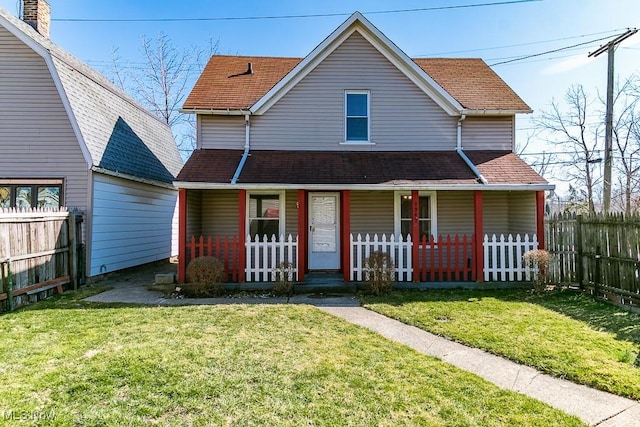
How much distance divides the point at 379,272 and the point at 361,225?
2.71m

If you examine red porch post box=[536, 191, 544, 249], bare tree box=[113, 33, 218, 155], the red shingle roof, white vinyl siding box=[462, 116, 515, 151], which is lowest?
A: red porch post box=[536, 191, 544, 249]

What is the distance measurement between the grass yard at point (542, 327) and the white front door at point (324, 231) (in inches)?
100

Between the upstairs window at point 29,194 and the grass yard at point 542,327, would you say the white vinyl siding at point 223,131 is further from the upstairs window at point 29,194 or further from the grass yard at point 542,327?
the grass yard at point 542,327

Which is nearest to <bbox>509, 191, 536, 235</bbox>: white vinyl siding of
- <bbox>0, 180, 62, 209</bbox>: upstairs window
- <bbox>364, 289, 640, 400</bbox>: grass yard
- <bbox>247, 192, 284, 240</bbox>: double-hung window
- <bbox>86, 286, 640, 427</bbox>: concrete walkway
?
<bbox>364, 289, 640, 400</bbox>: grass yard

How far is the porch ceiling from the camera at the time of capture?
9.22m

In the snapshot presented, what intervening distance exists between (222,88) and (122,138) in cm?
383

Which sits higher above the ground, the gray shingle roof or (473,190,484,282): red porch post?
the gray shingle roof

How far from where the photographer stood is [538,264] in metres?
8.56

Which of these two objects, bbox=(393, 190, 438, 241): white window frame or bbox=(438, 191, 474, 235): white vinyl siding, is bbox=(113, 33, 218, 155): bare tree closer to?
bbox=(393, 190, 438, 241): white window frame

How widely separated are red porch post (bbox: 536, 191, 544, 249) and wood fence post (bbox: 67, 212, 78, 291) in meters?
11.7

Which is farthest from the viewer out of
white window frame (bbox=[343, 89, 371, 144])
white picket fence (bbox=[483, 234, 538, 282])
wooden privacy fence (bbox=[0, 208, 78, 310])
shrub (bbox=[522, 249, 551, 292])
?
white window frame (bbox=[343, 89, 371, 144])

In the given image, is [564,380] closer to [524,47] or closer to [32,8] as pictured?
[32,8]

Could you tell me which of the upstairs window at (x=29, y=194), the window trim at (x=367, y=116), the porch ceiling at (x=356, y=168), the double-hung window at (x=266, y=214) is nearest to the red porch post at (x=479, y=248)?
the porch ceiling at (x=356, y=168)

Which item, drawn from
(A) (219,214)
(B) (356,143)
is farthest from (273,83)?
(A) (219,214)
